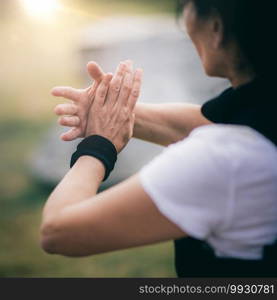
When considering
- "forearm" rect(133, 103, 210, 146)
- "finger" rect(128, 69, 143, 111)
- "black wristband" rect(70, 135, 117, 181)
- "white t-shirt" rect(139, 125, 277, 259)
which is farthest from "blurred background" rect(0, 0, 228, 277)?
"white t-shirt" rect(139, 125, 277, 259)

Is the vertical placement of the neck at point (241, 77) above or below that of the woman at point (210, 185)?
above

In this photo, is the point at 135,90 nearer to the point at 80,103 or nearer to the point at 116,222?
the point at 80,103

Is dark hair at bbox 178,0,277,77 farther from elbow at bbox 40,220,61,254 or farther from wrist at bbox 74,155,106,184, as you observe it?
elbow at bbox 40,220,61,254

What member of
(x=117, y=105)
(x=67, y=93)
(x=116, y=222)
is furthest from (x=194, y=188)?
(x=67, y=93)

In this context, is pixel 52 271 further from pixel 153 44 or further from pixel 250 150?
pixel 250 150

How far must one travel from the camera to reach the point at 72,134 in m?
1.20

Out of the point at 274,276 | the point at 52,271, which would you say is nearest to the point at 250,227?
the point at 274,276

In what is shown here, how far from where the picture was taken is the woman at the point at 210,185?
Answer: 35.5 inches

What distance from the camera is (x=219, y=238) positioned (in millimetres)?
959

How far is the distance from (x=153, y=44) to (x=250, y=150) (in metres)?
2.59

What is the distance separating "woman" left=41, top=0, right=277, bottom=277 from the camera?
A: 35.5 inches

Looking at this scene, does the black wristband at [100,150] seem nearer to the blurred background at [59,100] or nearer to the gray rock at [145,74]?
the blurred background at [59,100]

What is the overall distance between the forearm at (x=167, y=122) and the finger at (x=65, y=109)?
21cm

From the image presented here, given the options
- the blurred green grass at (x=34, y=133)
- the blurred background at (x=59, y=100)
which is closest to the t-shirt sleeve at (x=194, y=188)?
the blurred background at (x=59, y=100)
